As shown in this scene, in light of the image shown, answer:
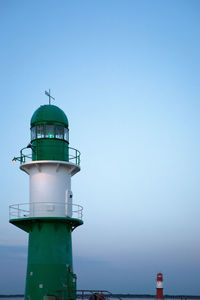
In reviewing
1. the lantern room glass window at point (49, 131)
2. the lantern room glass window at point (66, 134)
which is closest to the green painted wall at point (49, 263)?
the lantern room glass window at point (49, 131)

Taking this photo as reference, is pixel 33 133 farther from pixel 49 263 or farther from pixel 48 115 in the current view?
pixel 49 263

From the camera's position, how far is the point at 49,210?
997 inches

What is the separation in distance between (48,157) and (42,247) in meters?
5.47

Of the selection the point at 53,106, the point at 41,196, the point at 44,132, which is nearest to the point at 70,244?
the point at 41,196

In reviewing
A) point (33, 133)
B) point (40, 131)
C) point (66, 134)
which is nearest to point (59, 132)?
point (66, 134)

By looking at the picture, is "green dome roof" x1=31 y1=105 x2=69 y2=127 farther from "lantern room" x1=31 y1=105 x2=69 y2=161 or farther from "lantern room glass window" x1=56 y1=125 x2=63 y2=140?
"lantern room glass window" x1=56 y1=125 x2=63 y2=140

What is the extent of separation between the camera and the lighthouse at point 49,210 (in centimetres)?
2464

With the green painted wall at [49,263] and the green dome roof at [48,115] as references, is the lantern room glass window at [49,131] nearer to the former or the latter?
the green dome roof at [48,115]

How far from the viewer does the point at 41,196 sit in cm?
2575

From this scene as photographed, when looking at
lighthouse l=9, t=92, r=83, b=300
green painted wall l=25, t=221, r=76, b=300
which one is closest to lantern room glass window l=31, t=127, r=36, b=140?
lighthouse l=9, t=92, r=83, b=300

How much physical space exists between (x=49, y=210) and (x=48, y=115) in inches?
237

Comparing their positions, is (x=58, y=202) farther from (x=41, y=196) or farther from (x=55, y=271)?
(x=55, y=271)

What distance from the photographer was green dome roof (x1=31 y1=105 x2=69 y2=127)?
2656cm

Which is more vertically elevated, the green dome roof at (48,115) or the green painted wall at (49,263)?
the green dome roof at (48,115)
